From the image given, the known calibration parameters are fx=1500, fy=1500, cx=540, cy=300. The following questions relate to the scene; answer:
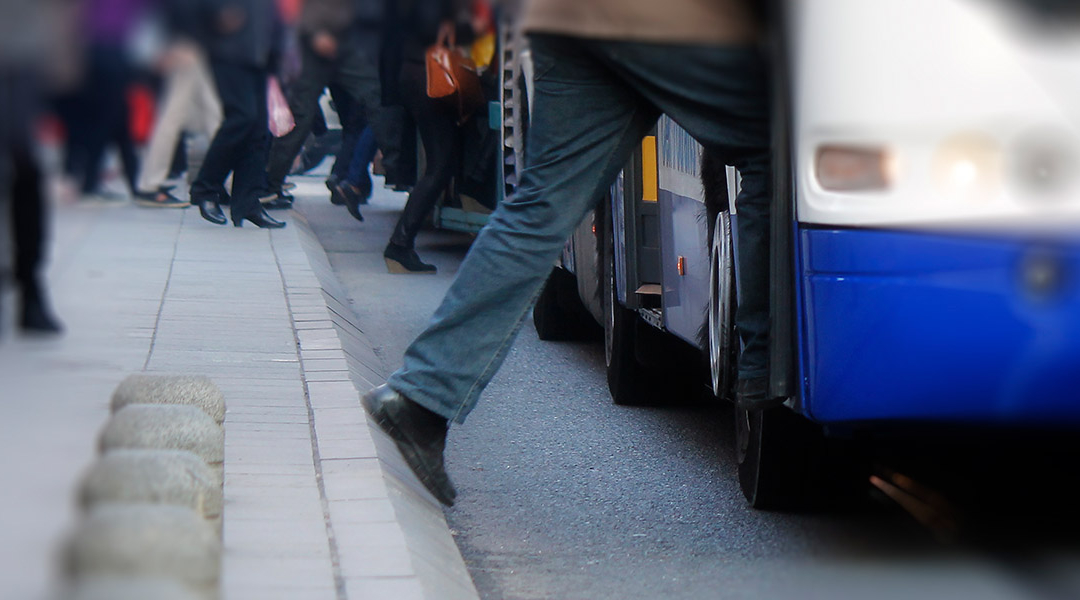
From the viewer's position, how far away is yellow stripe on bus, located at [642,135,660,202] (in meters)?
4.75

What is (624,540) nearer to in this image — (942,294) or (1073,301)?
(942,294)

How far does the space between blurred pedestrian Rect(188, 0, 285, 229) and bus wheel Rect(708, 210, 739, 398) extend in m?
1.86

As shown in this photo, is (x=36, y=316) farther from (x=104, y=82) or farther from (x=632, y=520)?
(x=632, y=520)

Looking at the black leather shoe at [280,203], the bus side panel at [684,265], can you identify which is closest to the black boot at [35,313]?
the black leather shoe at [280,203]

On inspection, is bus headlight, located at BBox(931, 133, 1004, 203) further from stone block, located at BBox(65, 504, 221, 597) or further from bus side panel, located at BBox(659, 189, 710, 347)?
bus side panel, located at BBox(659, 189, 710, 347)

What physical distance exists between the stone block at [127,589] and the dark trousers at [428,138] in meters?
0.65

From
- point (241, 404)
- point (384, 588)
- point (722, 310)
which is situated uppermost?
point (722, 310)

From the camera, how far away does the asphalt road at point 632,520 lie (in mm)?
2305

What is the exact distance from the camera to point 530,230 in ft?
11.0

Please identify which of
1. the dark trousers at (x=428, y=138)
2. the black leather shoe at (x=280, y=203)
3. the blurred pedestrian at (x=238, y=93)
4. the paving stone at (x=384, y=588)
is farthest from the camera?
the paving stone at (x=384, y=588)

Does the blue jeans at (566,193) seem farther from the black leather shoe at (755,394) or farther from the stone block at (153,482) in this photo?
the stone block at (153,482)

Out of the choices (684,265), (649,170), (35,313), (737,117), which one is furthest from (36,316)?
(649,170)

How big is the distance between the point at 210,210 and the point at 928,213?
103cm

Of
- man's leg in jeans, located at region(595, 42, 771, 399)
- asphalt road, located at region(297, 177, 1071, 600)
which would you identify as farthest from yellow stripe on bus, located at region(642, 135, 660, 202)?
man's leg in jeans, located at region(595, 42, 771, 399)
